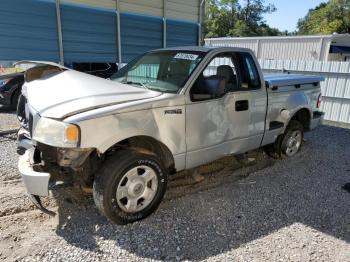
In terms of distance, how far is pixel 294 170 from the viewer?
5258 mm

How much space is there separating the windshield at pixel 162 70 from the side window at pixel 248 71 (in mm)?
794

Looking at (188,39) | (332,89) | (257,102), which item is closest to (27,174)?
(257,102)

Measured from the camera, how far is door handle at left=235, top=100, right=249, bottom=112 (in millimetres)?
4375

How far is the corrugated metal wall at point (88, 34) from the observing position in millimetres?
8188

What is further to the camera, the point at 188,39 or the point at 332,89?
the point at 188,39

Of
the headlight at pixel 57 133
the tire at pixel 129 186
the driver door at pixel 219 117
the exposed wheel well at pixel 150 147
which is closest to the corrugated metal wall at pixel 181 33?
the driver door at pixel 219 117

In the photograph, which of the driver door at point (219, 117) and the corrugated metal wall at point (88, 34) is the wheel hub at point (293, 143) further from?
the corrugated metal wall at point (88, 34)

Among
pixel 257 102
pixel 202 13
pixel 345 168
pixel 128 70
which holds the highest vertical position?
pixel 202 13

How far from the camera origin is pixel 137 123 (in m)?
3.34

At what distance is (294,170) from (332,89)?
6.07 meters

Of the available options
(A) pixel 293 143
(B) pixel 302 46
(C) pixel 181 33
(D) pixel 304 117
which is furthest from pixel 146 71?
(B) pixel 302 46

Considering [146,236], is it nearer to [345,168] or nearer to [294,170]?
[294,170]

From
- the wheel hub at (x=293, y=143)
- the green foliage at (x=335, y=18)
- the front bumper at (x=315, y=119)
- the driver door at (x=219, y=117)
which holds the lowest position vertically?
the wheel hub at (x=293, y=143)

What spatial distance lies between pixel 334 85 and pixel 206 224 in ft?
27.5
